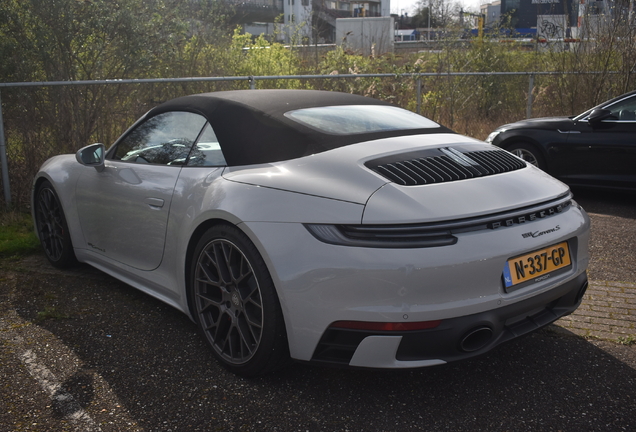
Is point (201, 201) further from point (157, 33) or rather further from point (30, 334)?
point (157, 33)

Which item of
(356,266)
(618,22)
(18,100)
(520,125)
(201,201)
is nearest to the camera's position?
(356,266)

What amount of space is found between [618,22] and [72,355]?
1100cm

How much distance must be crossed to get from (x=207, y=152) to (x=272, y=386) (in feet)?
4.38

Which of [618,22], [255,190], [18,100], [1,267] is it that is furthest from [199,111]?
[618,22]

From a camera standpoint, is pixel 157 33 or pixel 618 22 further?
pixel 618 22

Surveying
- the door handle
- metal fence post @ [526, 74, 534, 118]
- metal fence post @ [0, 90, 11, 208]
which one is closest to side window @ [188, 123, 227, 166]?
the door handle

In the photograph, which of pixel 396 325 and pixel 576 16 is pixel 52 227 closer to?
pixel 396 325

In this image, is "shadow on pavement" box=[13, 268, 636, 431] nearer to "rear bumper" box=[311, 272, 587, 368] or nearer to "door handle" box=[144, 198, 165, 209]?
"rear bumper" box=[311, 272, 587, 368]

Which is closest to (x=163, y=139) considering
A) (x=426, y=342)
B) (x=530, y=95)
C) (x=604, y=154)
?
(x=426, y=342)

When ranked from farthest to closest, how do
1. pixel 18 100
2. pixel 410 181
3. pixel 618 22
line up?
1. pixel 618 22
2. pixel 18 100
3. pixel 410 181

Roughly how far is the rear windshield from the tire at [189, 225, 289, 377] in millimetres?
792

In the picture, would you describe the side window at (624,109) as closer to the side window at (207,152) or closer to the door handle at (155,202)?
the side window at (207,152)

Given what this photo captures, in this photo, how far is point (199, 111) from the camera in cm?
355

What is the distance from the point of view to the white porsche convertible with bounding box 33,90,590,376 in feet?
8.12
